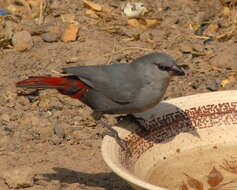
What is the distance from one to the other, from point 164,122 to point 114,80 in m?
0.53

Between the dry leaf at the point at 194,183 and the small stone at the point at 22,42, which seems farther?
the small stone at the point at 22,42

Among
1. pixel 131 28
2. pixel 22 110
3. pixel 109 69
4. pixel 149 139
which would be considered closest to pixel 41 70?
pixel 22 110

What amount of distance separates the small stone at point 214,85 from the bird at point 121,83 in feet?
6.33

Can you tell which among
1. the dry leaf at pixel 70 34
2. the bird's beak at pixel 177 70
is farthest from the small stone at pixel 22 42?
the bird's beak at pixel 177 70

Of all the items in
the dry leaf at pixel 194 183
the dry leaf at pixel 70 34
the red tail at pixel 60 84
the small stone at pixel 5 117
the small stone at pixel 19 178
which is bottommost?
the small stone at pixel 5 117

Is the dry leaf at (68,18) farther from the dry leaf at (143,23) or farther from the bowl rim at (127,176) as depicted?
the bowl rim at (127,176)

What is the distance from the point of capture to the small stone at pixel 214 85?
676 cm

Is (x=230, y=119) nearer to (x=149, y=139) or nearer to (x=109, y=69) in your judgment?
(x=149, y=139)

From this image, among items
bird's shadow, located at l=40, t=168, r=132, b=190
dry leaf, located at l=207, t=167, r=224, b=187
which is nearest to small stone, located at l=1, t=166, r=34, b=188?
bird's shadow, located at l=40, t=168, r=132, b=190

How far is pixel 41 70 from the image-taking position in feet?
22.6

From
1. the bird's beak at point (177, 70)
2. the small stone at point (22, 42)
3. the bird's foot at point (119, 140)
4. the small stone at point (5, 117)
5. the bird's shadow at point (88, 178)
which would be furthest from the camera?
the small stone at point (22, 42)

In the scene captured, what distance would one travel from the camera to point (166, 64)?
4781 mm

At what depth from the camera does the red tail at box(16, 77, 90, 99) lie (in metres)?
4.96

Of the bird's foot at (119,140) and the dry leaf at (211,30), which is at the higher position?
the bird's foot at (119,140)
